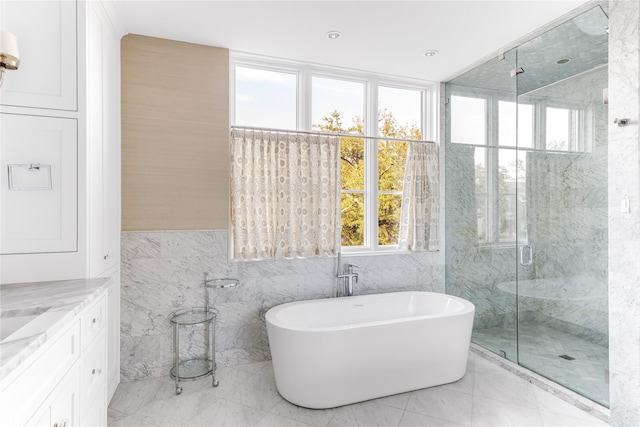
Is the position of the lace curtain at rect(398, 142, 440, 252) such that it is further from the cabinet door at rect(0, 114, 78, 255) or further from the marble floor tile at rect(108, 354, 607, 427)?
the cabinet door at rect(0, 114, 78, 255)

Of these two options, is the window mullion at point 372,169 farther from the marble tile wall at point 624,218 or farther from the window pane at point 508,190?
the marble tile wall at point 624,218

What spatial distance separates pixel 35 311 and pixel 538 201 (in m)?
3.29

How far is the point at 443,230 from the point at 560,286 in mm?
1275

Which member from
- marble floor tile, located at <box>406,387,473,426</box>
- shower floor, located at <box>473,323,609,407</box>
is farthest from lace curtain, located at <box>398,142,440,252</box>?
marble floor tile, located at <box>406,387,473,426</box>

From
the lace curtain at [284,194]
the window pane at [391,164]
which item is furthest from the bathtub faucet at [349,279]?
the window pane at [391,164]

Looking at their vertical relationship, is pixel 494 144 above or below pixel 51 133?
above

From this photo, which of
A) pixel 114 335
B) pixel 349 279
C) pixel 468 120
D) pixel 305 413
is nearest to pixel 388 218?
pixel 349 279

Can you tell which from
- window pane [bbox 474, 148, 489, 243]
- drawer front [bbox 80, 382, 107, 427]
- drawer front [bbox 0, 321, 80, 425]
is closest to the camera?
drawer front [bbox 0, 321, 80, 425]

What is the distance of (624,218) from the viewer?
6.78 ft

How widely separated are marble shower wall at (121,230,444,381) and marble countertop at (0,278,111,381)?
Result: 98 cm

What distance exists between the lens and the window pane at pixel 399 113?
3684mm

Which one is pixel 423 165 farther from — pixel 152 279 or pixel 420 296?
pixel 152 279

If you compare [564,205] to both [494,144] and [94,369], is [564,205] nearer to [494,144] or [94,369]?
[494,144]

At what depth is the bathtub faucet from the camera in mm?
3244
